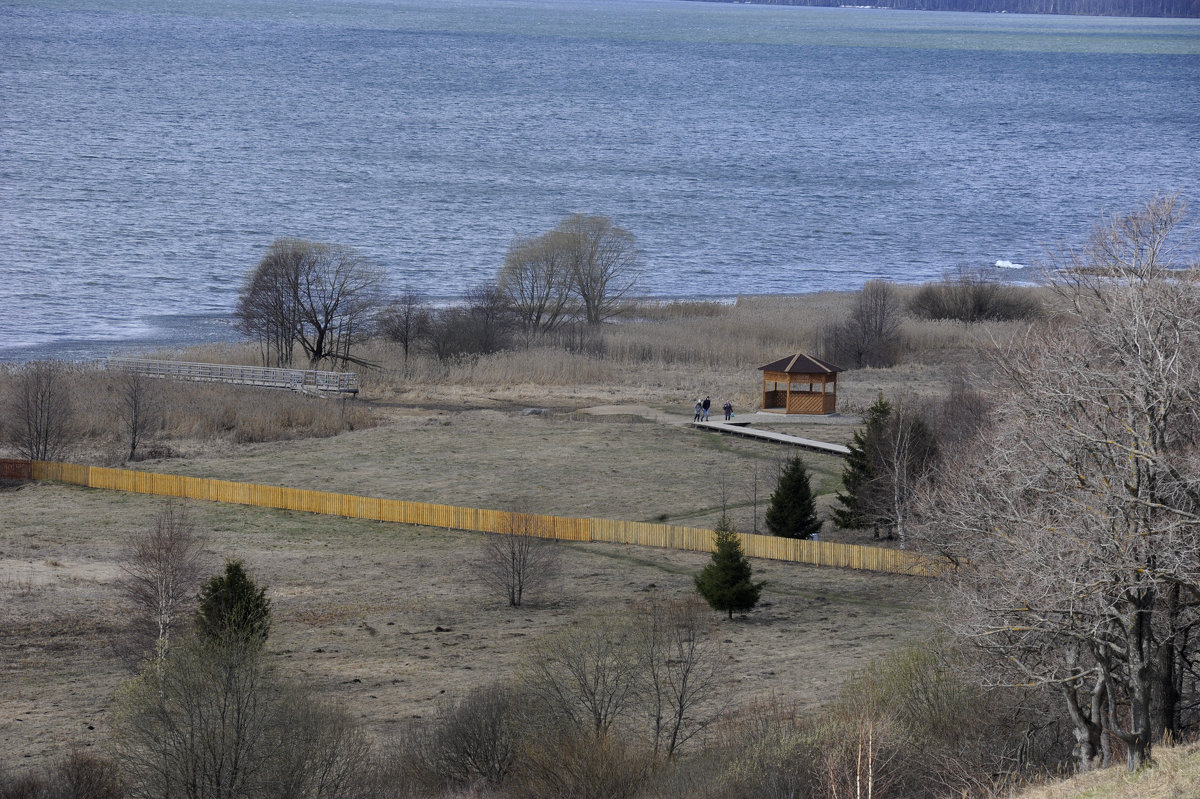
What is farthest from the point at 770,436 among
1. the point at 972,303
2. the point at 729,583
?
the point at 972,303

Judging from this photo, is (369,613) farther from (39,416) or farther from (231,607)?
(39,416)

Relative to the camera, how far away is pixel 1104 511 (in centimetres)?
1755

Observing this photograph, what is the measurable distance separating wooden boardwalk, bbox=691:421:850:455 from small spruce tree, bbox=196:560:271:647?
2389 centimetres

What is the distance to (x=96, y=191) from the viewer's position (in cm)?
12912

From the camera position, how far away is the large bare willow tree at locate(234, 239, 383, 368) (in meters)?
63.3

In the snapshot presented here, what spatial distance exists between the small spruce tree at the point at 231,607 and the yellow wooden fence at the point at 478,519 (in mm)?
8174

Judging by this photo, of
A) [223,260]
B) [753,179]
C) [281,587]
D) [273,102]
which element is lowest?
[281,587]

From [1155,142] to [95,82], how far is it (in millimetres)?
141988

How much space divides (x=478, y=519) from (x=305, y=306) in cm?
3315

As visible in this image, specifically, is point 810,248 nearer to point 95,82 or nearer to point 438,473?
point 438,473

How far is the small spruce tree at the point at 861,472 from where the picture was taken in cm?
3544

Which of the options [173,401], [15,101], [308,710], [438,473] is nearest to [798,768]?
[308,710]

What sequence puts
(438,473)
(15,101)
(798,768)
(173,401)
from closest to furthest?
(798,768) → (438,473) → (173,401) → (15,101)

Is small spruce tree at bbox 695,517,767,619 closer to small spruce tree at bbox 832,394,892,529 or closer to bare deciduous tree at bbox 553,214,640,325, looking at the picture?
small spruce tree at bbox 832,394,892,529
